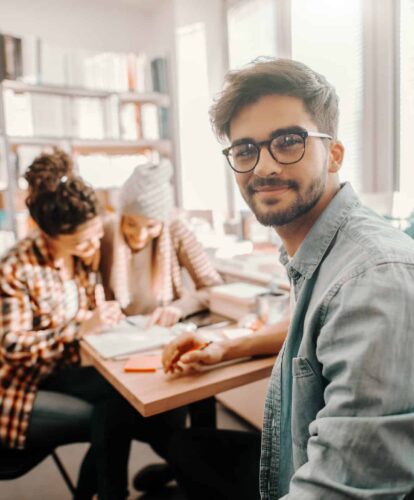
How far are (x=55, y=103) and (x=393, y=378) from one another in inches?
121

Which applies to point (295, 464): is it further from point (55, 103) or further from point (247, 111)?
point (55, 103)

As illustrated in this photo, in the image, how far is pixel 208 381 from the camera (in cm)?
113

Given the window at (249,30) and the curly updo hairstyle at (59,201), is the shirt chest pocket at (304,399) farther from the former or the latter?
the window at (249,30)

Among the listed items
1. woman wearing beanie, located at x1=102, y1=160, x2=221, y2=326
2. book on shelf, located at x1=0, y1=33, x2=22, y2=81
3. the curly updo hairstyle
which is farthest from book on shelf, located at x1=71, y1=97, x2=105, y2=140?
the curly updo hairstyle

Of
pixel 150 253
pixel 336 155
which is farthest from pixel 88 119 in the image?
pixel 336 155

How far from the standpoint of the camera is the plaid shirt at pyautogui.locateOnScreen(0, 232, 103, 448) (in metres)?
1.39

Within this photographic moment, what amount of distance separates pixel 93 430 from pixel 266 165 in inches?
40.3

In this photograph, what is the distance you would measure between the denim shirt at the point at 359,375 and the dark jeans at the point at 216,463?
371 millimetres

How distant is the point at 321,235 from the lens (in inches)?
32.6

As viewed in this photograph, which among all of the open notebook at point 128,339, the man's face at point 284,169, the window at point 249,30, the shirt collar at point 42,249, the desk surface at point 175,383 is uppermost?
the window at point 249,30

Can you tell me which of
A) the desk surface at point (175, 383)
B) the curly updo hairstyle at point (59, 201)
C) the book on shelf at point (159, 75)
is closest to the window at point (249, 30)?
the book on shelf at point (159, 75)

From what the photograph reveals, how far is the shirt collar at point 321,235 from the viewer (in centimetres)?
82

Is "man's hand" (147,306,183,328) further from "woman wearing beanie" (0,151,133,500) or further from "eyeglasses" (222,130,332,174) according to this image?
"eyeglasses" (222,130,332,174)

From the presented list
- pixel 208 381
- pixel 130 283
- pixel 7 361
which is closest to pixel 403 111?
pixel 130 283
